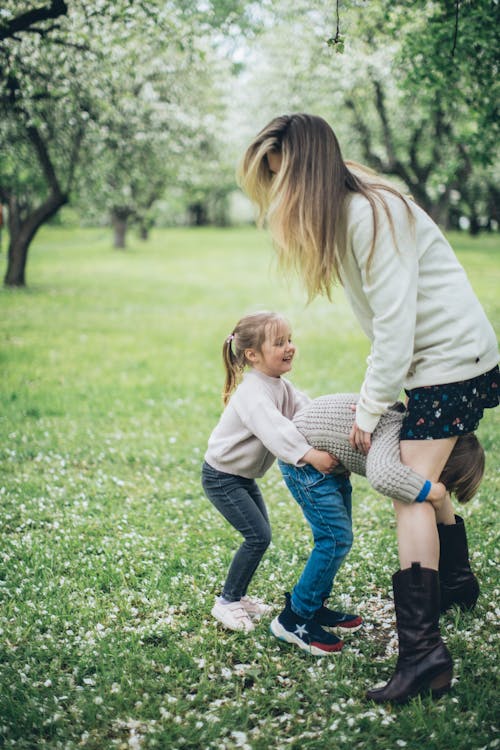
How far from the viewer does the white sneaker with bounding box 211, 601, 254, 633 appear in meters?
4.30

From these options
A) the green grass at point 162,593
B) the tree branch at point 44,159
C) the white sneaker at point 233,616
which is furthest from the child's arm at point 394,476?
the tree branch at point 44,159

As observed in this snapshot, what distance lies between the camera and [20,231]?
20.8 metres

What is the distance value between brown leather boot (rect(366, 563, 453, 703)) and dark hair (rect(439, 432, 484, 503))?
637 mm

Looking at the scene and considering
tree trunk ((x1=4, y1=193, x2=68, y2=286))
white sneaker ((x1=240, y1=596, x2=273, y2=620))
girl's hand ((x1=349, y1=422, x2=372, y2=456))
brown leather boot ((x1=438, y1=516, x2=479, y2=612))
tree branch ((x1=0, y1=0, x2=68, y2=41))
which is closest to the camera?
girl's hand ((x1=349, y1=422, x2=372, y2=456))

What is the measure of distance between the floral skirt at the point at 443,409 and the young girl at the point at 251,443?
0.51m

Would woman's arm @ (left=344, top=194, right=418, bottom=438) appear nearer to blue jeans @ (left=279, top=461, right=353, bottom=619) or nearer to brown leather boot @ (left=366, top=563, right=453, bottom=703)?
blue jeans @ (left=279, top=461, right=353, bottom=619)

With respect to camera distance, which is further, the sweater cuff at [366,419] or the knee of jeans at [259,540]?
the knee of jeans at [259,540]

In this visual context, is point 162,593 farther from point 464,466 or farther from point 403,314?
point 403,314

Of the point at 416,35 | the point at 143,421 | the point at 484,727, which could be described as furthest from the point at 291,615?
the point at 416,35

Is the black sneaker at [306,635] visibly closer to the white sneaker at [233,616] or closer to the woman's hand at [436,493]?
the white sneaker at [233,616]

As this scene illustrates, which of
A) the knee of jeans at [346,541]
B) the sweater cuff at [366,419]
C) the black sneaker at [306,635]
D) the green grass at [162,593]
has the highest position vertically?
the sweater cuff at [366,419]

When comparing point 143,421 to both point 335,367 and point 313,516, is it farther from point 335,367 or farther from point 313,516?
point 313,516

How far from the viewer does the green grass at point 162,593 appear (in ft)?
11.4

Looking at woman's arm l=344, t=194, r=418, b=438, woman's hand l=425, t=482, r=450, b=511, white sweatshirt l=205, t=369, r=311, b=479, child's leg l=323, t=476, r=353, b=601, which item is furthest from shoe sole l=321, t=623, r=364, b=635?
woman's arm l=344, t=194, r=418, b=438
